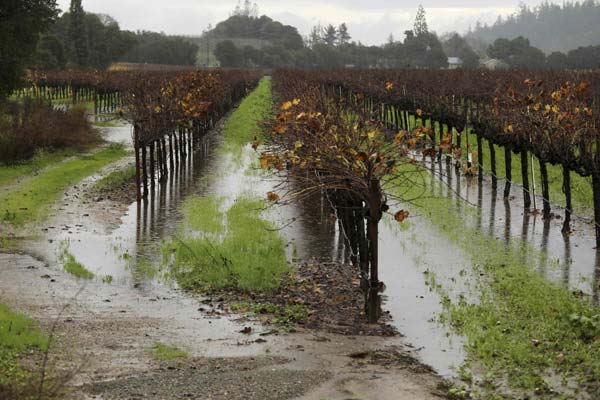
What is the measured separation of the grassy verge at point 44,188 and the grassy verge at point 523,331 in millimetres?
13757

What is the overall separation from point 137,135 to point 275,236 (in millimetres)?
8969

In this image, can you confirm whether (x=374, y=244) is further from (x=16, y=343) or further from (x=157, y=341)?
(x=16, y=343)

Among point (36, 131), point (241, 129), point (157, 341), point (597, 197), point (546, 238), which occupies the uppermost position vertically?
point (36, 131)

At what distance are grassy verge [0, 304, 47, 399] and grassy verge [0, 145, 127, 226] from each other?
37.3 ft

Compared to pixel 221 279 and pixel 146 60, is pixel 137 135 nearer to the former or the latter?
pixel 221 279

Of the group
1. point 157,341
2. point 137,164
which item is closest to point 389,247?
point 157,341

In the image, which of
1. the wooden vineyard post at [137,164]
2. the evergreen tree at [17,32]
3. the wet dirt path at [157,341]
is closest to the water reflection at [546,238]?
the wet dirt path at [157,341]

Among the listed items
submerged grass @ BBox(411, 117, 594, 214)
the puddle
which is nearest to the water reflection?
the puddle

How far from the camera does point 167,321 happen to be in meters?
17.9

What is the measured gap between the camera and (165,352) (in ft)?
50.9

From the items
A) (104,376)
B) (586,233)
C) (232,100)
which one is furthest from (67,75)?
(104,376)

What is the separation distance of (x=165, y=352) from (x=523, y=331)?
6.43m

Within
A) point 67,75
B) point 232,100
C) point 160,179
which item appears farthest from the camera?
point 67,75

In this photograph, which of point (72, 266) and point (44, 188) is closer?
point (72, 266)
